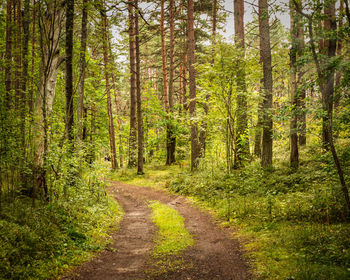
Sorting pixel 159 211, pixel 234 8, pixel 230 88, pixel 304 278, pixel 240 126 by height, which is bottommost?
pixel 159 211

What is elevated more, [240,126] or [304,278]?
[240,126]

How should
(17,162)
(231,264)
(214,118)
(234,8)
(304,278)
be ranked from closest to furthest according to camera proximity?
(304,278) → (231,264) → (17,162) → (214,118) → (234,8)

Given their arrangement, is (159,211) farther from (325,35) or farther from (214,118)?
(325,35)

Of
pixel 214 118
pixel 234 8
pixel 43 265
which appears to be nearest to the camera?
pixel 43 265

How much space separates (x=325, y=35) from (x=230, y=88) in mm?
3504

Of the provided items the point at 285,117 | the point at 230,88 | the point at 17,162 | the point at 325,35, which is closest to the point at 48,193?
the point at 17,162

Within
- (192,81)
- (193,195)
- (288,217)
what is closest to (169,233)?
(288,217)

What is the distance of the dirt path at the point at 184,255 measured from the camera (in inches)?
163

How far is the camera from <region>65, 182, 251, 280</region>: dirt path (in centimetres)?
415

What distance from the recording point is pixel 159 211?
840 cm

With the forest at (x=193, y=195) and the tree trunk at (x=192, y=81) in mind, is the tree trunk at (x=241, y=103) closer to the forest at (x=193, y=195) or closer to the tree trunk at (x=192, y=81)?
the forest at (x=193, y=195)

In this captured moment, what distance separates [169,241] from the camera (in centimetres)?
573

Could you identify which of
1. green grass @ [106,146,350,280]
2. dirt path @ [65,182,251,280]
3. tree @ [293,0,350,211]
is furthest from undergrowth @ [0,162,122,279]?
tree @ [293,0,350,211]

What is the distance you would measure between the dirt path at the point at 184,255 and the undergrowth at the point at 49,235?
1.32 ft
